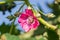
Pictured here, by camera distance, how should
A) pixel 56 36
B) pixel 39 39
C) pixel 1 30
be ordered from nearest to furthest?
pixel 56 36 → pixel 39 39 → pixel 1 30

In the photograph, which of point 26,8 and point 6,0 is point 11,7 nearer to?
point 6,0

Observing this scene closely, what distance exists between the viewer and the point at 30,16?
0.83 metres

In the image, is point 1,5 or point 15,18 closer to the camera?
point 15,18

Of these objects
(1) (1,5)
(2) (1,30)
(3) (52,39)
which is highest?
(1) (1,5)

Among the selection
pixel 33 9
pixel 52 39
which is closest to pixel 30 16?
pixel 33 9

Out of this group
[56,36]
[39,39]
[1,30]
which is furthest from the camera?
[1,30]

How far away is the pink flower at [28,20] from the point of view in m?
0.81

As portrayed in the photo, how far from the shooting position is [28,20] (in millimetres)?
835

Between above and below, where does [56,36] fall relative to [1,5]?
below

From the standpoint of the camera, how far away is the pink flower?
31.8 inches

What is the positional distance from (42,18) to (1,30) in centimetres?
23

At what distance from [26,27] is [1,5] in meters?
0.25

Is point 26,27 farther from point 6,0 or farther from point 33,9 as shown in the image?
point 6,0

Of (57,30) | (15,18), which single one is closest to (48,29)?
(57,30)
